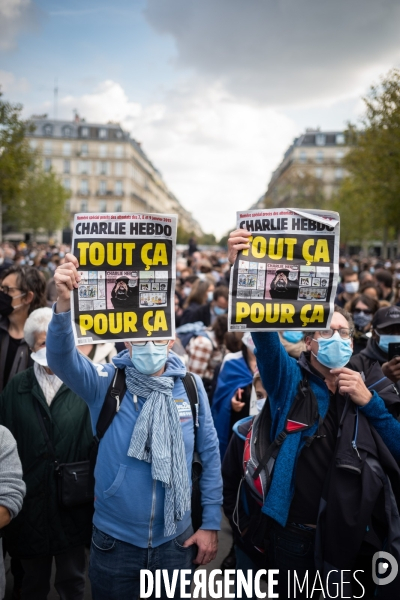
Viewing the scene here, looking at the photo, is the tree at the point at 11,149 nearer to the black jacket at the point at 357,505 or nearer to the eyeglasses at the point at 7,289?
the eyeglasses at the point at 7,289

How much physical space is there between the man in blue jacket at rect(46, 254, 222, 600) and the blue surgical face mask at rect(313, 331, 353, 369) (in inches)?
31.7

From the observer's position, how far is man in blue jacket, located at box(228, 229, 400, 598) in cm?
264

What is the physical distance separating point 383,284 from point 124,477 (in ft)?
23.9

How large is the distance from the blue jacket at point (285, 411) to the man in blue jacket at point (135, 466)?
1.54ft

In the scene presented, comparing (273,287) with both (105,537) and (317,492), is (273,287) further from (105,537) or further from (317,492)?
→ (105,537)

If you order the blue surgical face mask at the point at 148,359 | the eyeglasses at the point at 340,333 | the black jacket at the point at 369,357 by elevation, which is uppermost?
the eyeglasses at the point at 340,333

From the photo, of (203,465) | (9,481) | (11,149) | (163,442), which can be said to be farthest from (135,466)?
(11,149)

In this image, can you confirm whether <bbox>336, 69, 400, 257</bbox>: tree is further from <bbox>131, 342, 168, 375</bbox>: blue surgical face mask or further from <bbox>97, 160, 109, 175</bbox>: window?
<bbox>97, 160, 109, 175</bbox>: window

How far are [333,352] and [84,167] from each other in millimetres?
87617

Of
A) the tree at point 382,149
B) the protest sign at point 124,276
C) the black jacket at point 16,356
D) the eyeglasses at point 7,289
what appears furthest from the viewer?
the tree at point 382,149

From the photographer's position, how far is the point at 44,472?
3.24m

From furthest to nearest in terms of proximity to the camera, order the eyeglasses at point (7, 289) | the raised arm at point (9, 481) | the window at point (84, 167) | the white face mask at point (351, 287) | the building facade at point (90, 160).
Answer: the window at point (84, 167)
the building facade at point (90, 160)
the white face mask at point (351, 287)
the eyeglasses at point (7, 289)
the raised arm at point (9, 481)

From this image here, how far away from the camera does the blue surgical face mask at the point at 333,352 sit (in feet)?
9.25

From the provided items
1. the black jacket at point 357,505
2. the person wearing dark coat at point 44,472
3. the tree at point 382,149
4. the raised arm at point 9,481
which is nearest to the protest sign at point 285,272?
the black jacket at point 357,505
